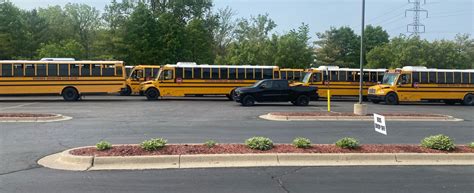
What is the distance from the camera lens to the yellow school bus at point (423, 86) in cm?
3444

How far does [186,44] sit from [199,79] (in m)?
21.8

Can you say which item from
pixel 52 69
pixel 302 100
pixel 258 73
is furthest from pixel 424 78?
pixel 52 69

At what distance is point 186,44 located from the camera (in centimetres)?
5597

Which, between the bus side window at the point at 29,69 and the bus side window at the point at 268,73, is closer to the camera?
the bus side window at the point at 29,69

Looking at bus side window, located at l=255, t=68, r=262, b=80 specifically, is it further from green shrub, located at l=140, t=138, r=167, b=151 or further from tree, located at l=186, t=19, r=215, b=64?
green shrub, located at l=140, t=138, r=167, b=151

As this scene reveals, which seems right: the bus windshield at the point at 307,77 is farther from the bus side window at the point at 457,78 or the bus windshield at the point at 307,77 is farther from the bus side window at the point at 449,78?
the bus side window at the point at 457,78

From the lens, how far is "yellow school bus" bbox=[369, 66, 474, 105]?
3444 cm

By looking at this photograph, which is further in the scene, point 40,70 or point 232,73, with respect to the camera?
point 232,73

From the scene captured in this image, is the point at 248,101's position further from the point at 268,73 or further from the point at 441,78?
the point at 441,78

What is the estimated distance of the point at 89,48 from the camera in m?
71.8

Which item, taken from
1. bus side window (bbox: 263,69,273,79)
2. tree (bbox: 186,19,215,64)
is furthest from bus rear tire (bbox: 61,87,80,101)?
tree (bbox: 186,19,215,64)

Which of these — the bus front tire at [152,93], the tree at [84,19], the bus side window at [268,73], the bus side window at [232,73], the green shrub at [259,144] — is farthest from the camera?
the tree at [84,19]

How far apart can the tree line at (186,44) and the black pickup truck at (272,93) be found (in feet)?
76.7

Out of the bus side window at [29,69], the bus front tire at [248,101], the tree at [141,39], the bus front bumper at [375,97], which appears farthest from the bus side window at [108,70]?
the tree at [141,39]
